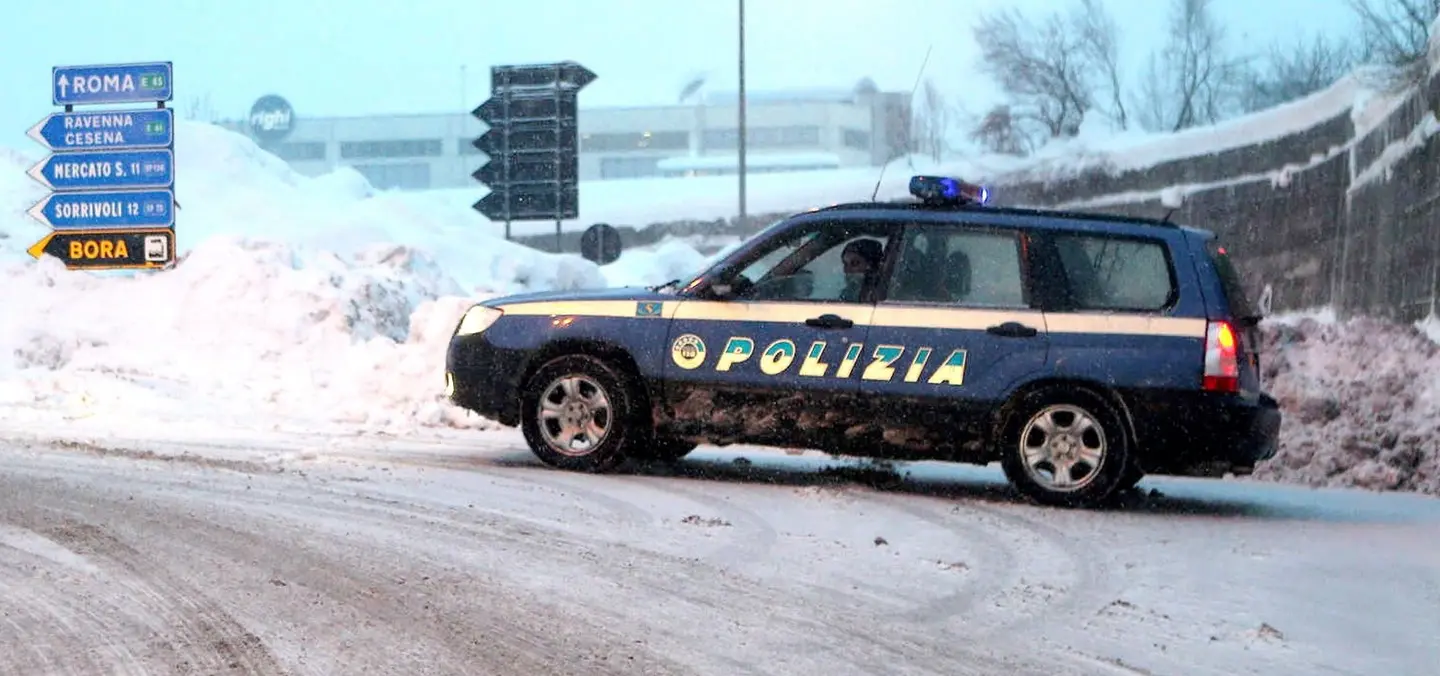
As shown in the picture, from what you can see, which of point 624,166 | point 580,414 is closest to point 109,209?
point 580,414

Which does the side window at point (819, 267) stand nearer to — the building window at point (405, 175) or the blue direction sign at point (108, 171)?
the blue direction sign at point (108, 171)

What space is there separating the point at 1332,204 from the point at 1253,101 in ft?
91.6

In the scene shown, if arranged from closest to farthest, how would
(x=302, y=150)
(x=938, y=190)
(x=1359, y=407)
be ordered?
(x=938, y=190), (x=1359, y=407), (x=302, y=150)

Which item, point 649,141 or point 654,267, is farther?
point 649,141

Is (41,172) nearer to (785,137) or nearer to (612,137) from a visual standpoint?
(785,137)

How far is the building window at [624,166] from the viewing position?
95.1m

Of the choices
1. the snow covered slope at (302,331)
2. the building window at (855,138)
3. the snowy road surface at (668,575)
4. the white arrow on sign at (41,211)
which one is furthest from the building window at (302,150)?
the snowy road surface at (668,575)

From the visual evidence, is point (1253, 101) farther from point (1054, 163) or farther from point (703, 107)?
point (703, 107)

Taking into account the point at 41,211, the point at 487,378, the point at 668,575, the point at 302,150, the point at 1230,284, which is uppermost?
the point at 302,150

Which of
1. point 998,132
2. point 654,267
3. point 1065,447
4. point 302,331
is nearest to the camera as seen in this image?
point 1065,447

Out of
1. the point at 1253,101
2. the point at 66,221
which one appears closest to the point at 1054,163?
the point at 1253,101

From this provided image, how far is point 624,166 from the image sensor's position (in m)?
96.2

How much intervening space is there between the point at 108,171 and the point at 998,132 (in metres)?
36.5

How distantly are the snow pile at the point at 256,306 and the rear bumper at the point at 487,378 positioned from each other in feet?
9.85
